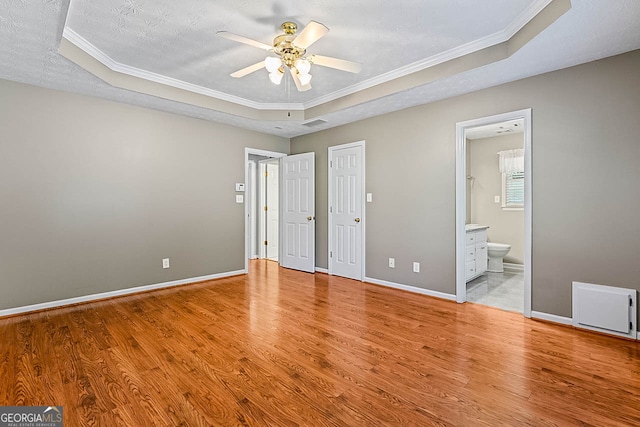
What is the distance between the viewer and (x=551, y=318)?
3.02 metres

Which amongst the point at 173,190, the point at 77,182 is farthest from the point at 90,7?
the point at 173,190

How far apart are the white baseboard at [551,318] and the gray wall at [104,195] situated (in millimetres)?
4146

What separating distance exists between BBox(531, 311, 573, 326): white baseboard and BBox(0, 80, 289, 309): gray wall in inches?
163

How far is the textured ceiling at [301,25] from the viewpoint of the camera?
2.28 m

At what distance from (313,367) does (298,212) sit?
358 centimetres

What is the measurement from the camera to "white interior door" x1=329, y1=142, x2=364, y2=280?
473 cm

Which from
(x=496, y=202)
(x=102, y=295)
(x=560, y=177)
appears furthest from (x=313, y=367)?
(x=496, y=202)

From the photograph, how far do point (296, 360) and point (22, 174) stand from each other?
3527mm

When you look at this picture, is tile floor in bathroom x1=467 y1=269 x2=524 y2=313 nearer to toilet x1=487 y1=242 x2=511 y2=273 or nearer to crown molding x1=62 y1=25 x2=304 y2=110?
toilet x1=487 y1=242 x2=511 y2=273

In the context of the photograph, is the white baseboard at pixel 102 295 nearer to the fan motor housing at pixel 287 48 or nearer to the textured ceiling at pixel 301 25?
the textured ceiling at pixel 301 25

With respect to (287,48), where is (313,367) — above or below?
below

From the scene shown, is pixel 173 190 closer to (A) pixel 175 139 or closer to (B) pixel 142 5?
(A) pixel 175 139

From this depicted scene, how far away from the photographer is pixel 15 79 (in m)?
3.18

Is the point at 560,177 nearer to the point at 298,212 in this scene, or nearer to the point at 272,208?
the point at 298,212
